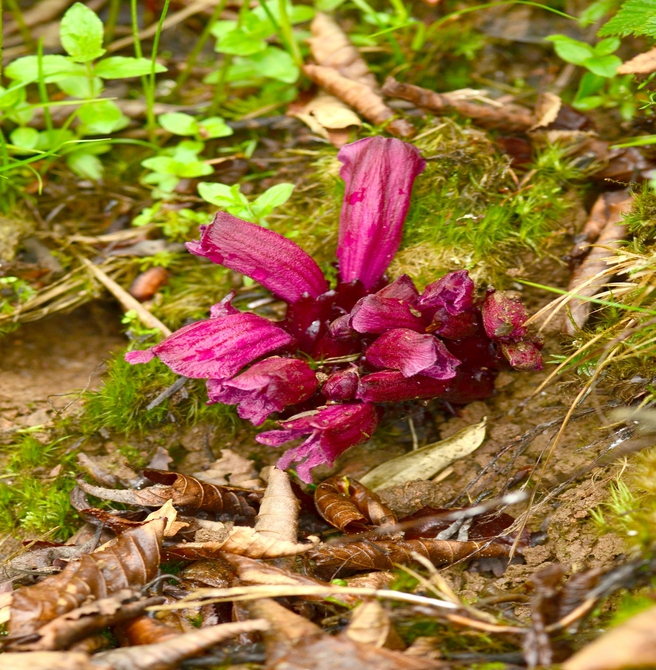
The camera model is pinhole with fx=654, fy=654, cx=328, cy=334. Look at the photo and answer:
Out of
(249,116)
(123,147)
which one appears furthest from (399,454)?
(123,147)

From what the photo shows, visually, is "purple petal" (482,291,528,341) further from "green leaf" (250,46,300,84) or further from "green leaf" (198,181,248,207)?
"green leaf" (250,46,300,84)

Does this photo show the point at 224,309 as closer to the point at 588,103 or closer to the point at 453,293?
the point at 453,293

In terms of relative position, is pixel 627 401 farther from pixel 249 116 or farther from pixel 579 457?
pixel 249 116

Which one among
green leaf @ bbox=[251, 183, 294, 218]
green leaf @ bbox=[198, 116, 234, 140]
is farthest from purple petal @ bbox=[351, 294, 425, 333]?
green leaf @ bbox=[198, 116, 234, 140]

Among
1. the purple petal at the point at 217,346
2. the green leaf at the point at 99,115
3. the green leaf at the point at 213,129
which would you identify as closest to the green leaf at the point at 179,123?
the green leaf at the point at 213,129

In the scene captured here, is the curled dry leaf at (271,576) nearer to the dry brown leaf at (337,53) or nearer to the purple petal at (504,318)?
the purple petal at (504,318)
